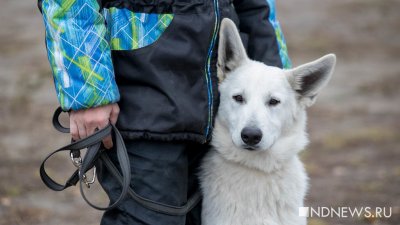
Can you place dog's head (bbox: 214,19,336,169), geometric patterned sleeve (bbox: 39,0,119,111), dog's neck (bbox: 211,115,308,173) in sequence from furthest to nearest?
dog's neck (bbox: 211,115,308,173) < dog's head (bbox: 214,19,336,169) < geometric patterned sleeve (bbox: 39,0,119,111)

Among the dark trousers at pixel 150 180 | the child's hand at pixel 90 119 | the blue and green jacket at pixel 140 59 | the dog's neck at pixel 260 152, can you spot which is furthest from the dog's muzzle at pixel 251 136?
the child's hand at pixel 90 119

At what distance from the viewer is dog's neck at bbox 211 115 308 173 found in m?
3.50

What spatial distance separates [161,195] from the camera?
3.12 meters

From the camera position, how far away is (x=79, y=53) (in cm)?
287

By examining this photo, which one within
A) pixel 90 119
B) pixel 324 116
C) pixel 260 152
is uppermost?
pixel 90 119

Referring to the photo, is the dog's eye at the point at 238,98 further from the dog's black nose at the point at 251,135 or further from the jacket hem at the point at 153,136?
the jacket hem at the point at 153,136

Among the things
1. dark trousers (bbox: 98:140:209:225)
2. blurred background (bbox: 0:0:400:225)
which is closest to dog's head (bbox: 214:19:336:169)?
dark trousers (bbox: 98:140:209:225)

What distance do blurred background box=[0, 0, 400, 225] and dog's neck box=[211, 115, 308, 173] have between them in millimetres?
1922

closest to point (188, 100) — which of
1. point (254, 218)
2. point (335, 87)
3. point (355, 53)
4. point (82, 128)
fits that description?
point (82, 128)

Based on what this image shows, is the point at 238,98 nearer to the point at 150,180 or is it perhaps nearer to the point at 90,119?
the point at 150,180

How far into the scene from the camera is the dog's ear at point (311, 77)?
3564 millimetres

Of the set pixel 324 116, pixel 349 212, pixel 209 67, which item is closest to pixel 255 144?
pixel 209 67

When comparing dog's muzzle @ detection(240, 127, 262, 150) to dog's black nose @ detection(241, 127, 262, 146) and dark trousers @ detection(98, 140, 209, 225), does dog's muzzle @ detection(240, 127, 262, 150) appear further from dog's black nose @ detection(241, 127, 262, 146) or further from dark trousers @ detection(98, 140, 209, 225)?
dark trousers @ detection(98, 140, 209, 225)

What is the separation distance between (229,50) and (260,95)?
0.97 feet
